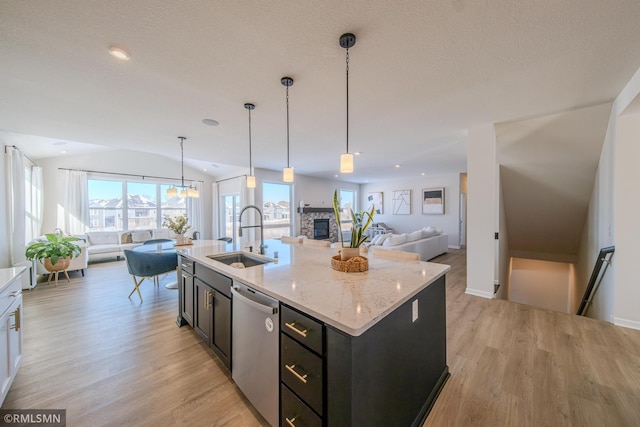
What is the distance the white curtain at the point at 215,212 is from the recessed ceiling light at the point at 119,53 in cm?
708

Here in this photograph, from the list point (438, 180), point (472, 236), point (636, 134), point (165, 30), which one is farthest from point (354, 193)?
point (165, 30)

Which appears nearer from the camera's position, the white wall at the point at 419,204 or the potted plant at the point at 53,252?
the potted plant at the point at 53,252

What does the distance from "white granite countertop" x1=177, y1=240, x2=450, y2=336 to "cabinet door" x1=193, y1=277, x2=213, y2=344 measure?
0.85ft

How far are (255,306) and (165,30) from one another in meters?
1.92

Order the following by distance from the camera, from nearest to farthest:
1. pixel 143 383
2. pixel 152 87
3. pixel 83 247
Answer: pixel 143 383
pixel 152 87
pixel 83 247

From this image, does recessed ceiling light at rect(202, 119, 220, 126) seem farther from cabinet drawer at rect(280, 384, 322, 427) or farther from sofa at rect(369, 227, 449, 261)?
sofa at rect(369, 227, 449, 261)

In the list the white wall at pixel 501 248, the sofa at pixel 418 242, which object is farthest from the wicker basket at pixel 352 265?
the white wall at pixel 501 248

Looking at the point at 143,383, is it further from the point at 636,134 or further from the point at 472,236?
the point at 636,134

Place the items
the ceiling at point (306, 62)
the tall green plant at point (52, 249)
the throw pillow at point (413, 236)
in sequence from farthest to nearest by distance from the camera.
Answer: the throw pillow at point (413, 236) → the tall green plant at point (52, 249) → the ceiling at point (306, 62)

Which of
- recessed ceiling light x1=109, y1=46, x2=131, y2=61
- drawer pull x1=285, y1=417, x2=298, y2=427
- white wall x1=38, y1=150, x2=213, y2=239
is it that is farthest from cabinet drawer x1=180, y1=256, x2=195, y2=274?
white wall x1=38, y1=150, x2=213, y2=239

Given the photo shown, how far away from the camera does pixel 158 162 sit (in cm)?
751

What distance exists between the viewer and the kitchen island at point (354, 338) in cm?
98

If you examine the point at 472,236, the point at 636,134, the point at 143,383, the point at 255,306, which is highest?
the point at 636,134

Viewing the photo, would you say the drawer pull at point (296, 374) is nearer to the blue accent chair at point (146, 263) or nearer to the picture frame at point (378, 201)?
the blue accent chair at point (146, 263)
